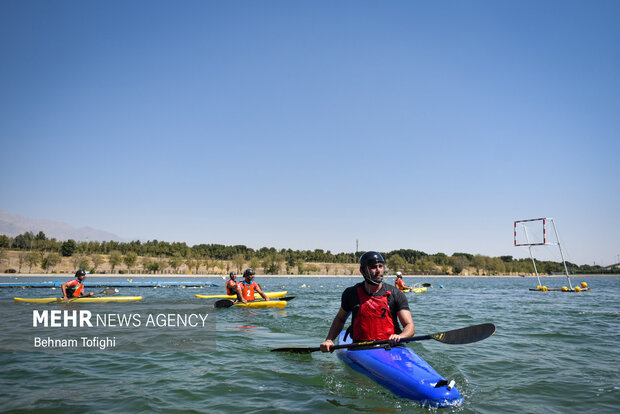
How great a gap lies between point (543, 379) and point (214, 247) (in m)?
159

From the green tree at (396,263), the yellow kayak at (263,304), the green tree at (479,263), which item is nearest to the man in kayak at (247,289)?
the yellow kayak at (263,304)

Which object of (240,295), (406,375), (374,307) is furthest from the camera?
(240,295)

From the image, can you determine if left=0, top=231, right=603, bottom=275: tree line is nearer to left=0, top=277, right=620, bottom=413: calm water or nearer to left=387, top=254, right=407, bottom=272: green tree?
left=387, top=254, right=407, bottom=272: green tree

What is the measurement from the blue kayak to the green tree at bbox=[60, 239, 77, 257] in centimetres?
12062

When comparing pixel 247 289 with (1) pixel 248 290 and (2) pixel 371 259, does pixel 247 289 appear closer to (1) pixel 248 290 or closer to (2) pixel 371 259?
(1) pixel 248 290

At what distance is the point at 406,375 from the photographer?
5.39 meters

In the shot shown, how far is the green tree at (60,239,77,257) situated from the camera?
10574 cm

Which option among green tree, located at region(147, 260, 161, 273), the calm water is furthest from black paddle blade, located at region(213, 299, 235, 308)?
green tree, located at region(147, 260, 161, 273)

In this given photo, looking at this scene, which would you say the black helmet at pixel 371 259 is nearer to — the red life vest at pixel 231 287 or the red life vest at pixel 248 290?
the red life vest at pixel 248 290

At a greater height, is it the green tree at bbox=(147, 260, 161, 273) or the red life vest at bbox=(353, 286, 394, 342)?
the red life vest at bbox=(353, 286, 394, 342)

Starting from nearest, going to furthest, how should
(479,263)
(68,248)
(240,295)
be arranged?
(240,295) → (68,248) → (479,263)

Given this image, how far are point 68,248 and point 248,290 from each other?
109723 mm

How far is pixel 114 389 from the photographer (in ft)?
19.3

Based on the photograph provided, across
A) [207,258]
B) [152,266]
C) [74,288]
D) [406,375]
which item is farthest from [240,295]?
[207,258]
